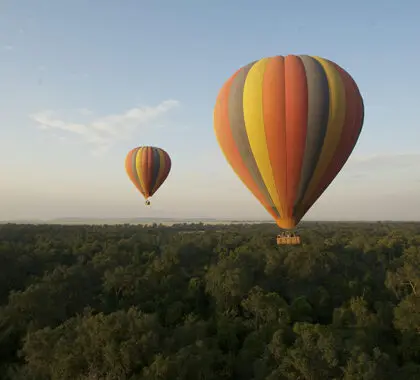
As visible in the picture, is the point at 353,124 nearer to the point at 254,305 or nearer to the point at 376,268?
the point at 254,305

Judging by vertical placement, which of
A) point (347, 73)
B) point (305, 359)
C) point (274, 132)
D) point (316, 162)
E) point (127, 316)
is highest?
point (347, 73)

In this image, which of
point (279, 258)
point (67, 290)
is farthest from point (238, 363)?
point (279, 258)

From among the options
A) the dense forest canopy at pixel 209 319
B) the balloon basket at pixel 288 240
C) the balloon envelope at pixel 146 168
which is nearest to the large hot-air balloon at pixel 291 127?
the balloon basket at pixel 288 240

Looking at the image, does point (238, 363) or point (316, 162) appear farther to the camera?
point (238, 363)

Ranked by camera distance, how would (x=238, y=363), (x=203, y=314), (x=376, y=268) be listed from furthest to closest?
1. (x=376, y=268)
2. (x=203, y=314)
3. (x=238, y=363)

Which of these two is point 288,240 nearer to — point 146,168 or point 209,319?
point 209,319

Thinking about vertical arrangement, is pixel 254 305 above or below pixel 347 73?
below

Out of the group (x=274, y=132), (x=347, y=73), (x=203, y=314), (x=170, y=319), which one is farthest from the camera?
(x=203, y=314)
